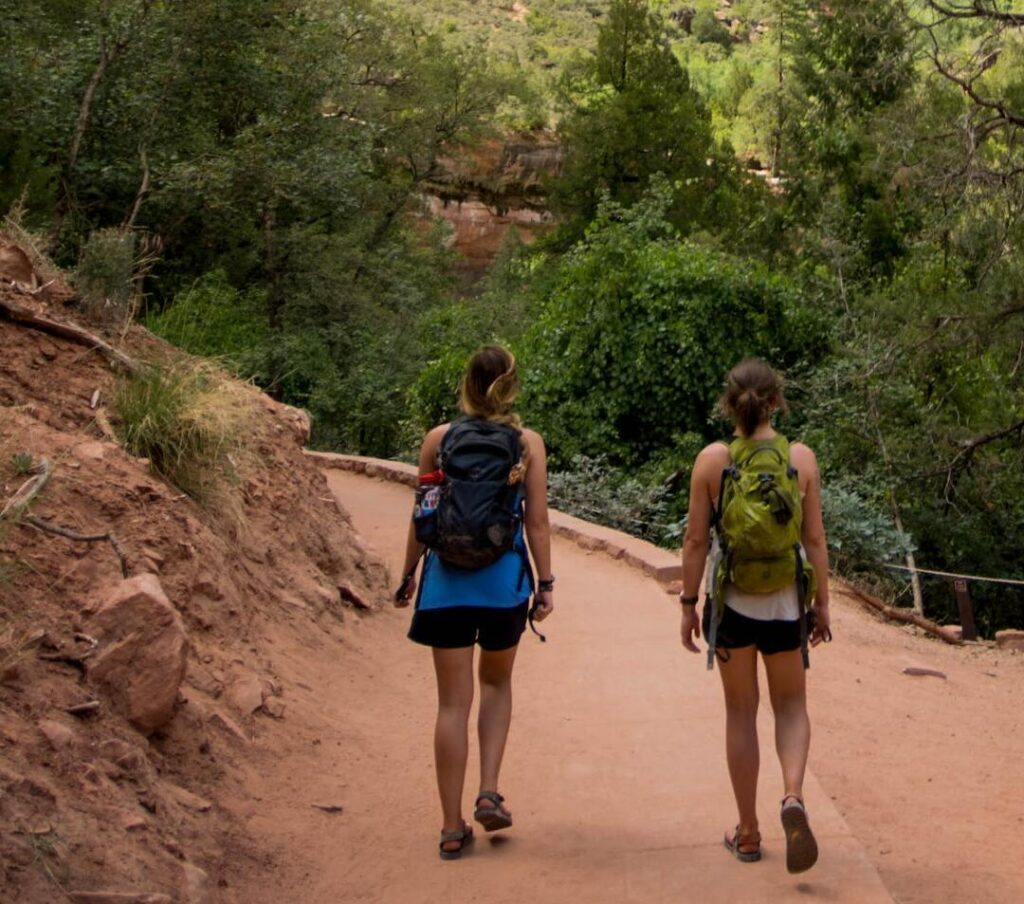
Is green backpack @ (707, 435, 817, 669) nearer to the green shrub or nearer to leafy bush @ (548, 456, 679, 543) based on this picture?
the green shrub

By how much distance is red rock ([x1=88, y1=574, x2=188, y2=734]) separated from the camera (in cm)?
518

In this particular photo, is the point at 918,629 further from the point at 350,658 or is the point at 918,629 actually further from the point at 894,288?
the point at 894,288

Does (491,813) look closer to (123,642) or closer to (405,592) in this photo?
(405,592)

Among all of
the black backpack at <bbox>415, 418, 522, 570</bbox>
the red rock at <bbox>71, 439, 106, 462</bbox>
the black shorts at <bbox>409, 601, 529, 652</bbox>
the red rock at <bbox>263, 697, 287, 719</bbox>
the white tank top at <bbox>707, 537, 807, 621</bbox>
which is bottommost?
the red rock at <bbox>263, 697, 287, 719</bbox>

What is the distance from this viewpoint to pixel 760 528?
4445 millimetres

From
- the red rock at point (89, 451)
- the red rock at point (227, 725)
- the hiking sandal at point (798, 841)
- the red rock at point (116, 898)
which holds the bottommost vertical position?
the red rock at point (227, 725)

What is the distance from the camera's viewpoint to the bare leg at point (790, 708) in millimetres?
4605

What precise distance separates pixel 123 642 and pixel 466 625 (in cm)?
141

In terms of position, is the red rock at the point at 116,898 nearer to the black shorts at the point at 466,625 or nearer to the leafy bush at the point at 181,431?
the black shorts at the point at 466,625

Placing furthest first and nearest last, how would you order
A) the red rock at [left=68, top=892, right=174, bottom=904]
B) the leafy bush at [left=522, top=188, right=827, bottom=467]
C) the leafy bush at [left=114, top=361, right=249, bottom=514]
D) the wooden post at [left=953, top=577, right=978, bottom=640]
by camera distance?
the leafy bush at [left=522, top=188, right=827, bottom=467], the wooden post at [left=953, top=577, right=978, bottom=640], the leafy bush at [left=114, top=361, right=249, bottom=514], the red rock at [left=68, top=892, right=174, bottom=904]

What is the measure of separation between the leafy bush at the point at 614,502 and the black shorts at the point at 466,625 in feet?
27.5

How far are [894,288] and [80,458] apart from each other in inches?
587

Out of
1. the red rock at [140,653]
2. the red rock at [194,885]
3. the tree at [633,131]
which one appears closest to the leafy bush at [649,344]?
the red rock at [140,653]

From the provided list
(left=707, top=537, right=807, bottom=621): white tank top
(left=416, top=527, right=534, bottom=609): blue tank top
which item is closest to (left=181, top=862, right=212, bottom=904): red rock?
(left=416, top=527, right=534, bottom=609): blue tank top
